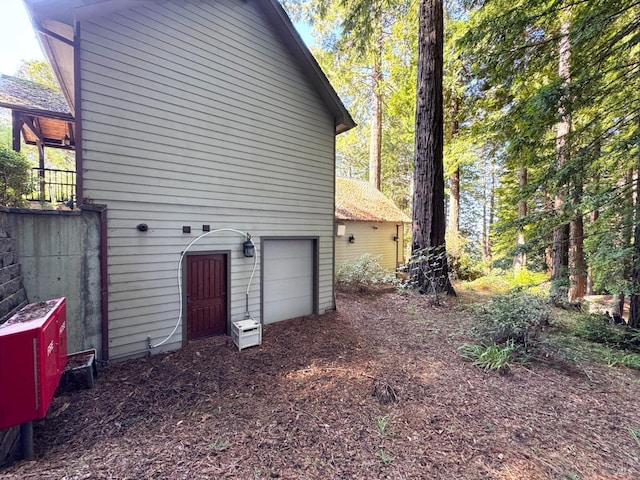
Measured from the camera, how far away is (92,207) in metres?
4.03

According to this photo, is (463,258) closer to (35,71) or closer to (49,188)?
(49,188)

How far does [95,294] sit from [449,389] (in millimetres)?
5127

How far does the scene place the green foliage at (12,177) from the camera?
4.51 meters

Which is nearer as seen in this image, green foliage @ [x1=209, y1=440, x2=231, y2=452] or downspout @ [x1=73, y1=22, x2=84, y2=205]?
green foliage @ [x1=209, y1=440, x2=231, y2=452]

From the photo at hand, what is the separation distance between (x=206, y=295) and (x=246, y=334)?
1.10m

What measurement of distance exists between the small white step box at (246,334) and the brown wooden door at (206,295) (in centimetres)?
49

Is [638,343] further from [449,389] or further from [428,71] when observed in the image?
[428,71]

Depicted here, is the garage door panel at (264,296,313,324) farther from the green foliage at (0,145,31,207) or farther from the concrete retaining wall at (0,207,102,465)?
the green foliage at (0,145,31,207)

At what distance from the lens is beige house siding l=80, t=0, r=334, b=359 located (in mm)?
4231

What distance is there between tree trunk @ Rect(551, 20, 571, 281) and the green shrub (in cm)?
126

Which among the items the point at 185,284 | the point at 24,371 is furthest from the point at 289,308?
the point at 24,371

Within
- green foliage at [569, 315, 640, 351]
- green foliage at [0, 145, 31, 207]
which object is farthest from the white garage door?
green foliage at [569, 315, 640, 351]

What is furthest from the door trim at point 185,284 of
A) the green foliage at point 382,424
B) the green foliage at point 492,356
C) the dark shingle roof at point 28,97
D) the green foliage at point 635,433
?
the green foliage at point 635,433

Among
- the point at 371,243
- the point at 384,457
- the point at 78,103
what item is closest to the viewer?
the point at 384,457
